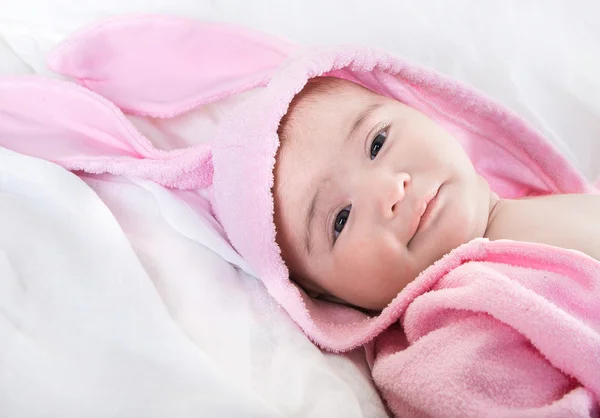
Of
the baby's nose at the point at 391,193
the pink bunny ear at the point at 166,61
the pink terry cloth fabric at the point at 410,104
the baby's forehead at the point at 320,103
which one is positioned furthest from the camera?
the pink bunny ear at the point at 166,61

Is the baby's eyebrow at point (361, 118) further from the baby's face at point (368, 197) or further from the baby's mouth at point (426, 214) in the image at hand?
the baby's mouth at point (426, 214)

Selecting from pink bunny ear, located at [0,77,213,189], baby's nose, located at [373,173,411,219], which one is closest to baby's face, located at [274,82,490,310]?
baby's nose, located at [373,173,411,219]

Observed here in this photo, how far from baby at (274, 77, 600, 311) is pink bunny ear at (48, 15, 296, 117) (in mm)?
216

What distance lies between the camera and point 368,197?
1.02 m

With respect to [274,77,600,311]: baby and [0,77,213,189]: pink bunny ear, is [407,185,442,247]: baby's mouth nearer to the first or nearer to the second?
[274,77,600,311]: baby

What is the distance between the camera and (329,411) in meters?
0.88

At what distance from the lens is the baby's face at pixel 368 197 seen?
1.02 m

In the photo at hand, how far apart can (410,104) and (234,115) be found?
1.35 feet

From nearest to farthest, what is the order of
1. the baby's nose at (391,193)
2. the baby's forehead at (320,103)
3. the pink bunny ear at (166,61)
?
the baby's nose at (391,193)
the baby's forehead at (320,103)
the pink bunny ear at (166,61)

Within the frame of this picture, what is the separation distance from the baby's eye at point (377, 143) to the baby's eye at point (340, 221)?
11 centimetres

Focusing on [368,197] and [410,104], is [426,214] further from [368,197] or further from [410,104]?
[410,104]

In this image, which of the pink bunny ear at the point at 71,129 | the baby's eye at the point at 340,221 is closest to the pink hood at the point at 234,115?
the pink bunny ear at the point at 71,129

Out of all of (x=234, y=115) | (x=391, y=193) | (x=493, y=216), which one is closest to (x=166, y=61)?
(x=234, y=115)

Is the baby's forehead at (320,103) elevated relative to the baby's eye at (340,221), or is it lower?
elevated
